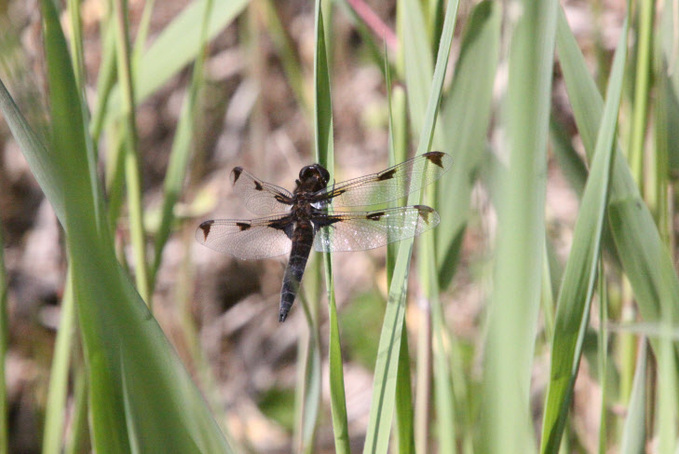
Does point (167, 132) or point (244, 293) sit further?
point (167, 132)

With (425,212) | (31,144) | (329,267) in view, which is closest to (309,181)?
(425,212)

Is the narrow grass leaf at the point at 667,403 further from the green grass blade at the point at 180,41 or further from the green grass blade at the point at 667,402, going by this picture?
the green grass blade at the point at 180,41

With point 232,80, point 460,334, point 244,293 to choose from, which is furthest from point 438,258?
point 232,80

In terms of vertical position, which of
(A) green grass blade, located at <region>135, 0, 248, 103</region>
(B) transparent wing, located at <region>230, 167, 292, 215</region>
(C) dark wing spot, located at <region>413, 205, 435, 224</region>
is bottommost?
(C) dark wing spot, located at <region>413, 205, 435, 224</region>

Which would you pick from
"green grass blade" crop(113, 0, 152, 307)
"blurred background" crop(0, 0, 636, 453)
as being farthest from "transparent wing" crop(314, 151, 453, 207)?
"blurred background" crop(0, 0, 636, 453)

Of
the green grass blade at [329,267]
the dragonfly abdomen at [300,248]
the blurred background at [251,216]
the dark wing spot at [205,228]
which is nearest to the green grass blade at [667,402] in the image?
the green grass blade at [329,267]

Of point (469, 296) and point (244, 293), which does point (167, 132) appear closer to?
point (244, 293)

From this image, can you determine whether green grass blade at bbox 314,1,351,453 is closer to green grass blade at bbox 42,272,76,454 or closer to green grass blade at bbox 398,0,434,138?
green grass blade at bbox 398,0,434,138

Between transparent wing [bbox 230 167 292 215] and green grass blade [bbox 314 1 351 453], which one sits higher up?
transparent wing [bbox 230 167 292 215]
